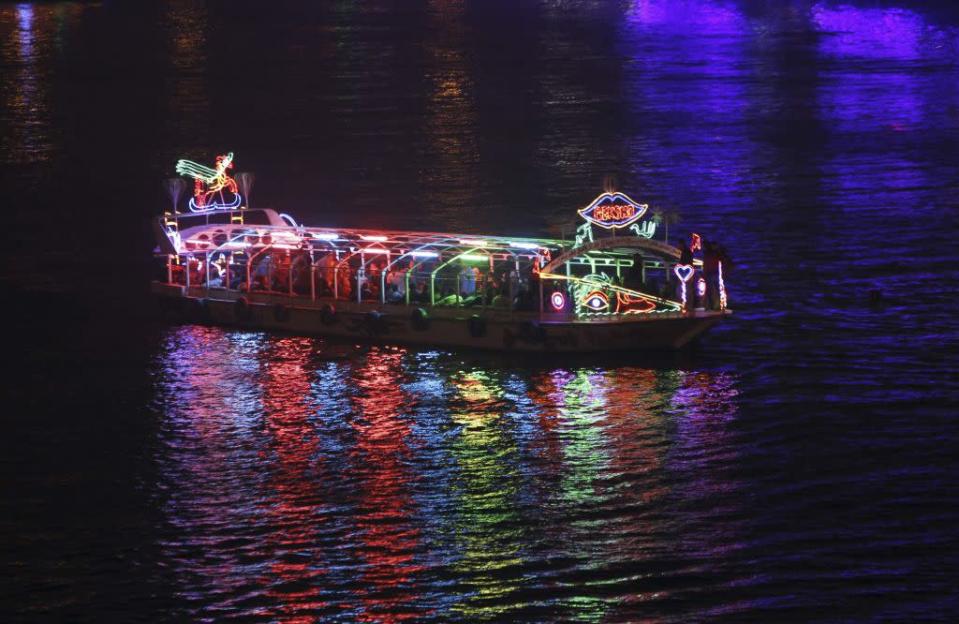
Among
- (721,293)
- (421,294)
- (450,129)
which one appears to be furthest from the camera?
(450,129)

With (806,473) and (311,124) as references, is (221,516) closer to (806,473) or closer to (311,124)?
(806,473)

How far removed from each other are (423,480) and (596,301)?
10.9 meters

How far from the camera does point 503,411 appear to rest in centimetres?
4359

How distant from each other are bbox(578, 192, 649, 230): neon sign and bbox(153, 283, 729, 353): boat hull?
278 cm

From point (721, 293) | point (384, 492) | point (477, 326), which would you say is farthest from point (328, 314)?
point (384, 492)

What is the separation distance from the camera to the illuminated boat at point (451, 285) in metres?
47.4

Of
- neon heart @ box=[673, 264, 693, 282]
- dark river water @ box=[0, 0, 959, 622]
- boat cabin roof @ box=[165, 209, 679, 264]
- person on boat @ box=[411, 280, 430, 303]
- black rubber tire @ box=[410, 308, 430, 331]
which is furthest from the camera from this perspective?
person on boat @ box=[411, 280, 430, 303]

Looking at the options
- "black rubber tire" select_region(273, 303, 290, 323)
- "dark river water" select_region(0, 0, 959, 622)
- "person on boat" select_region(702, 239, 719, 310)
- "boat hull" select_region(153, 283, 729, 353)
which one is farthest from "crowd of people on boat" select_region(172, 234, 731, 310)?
"dark river water" select_region(0, 0, 959, 622)

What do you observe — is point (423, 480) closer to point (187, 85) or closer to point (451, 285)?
point (451, 285)

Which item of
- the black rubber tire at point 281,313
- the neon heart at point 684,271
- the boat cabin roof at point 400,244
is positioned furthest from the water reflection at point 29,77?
the neon heart at point 684,271

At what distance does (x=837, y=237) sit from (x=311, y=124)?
4398 centimetres

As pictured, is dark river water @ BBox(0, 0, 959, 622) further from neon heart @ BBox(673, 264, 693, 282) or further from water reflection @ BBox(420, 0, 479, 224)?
neon heart @ BBox(673, 264, 693, 282)

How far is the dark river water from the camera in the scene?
108 feet

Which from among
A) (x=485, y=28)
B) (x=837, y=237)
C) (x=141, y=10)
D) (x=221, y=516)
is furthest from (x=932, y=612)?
(x=141, y=10)
